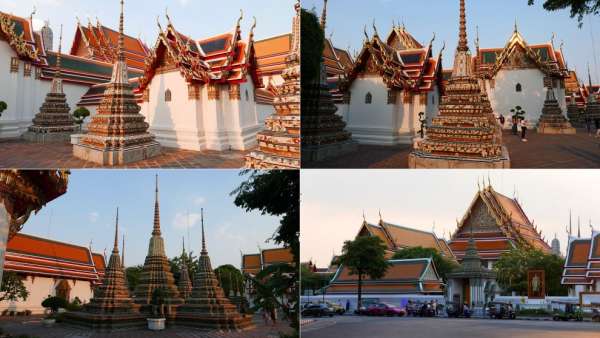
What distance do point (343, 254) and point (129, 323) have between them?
7418mm

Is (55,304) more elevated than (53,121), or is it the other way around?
(53,121)

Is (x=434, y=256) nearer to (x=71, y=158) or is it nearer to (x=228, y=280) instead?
(x=228, y=280)

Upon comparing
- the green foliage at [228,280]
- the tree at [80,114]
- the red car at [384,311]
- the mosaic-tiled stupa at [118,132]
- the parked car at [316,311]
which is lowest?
the red car at [384,311]

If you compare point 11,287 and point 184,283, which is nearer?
point 11,287

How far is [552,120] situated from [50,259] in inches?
656

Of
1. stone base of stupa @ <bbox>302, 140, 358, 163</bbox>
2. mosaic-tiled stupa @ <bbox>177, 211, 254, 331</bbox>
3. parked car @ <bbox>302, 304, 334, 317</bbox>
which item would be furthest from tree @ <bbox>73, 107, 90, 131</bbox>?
parked car @ <bbox>302, 304, 334, 317</bbox>

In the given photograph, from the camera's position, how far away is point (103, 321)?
849 centimetres

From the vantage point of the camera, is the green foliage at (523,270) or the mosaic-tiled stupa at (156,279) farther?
the green foliage at (523,270)

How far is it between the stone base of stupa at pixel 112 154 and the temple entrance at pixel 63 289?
4413 mm

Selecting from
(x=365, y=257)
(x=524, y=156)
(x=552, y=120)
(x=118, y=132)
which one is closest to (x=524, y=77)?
(x=552, y=120)

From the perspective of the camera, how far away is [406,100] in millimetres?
12984

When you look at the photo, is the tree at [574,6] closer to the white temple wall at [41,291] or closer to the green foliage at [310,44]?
the green foliage at [310,44]

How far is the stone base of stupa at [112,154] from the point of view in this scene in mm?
8431

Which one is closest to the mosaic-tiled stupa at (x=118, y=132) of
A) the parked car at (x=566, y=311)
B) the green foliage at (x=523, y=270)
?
the parked car at (x=566, y=311)
